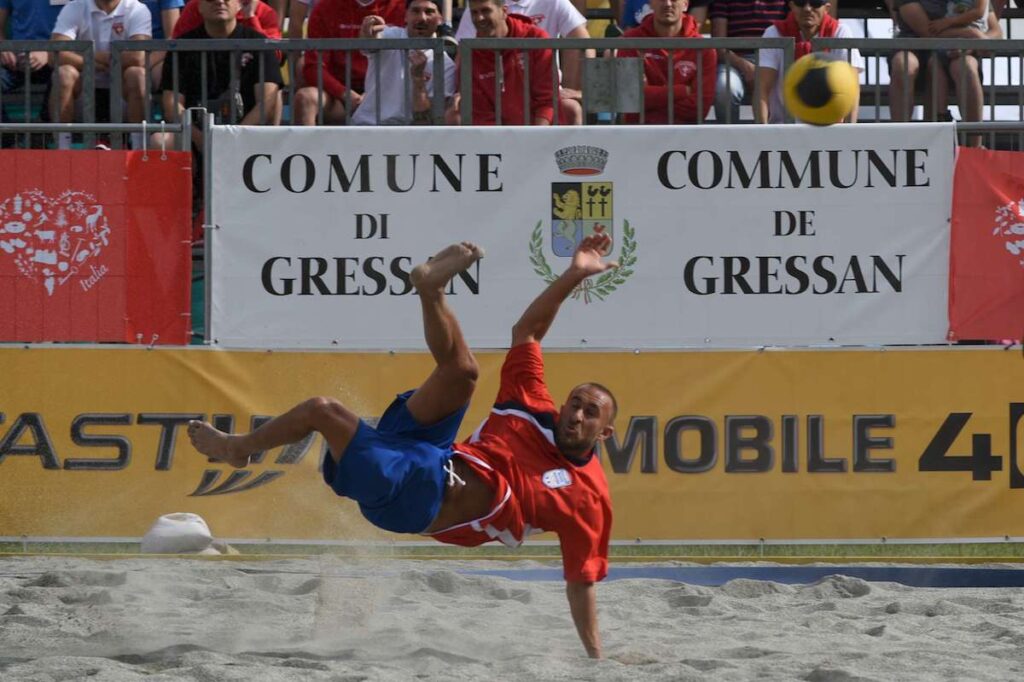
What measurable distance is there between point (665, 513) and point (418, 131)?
2.56 meters

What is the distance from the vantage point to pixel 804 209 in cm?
868

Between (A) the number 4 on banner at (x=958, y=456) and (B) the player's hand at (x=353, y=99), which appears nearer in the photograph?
(A) the number 4 on banner at (x=958, y=456)

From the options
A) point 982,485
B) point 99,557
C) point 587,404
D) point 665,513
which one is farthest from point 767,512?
point 99,557

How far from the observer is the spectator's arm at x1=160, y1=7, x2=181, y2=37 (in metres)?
10.8

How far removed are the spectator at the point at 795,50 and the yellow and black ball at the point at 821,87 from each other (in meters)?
0.45

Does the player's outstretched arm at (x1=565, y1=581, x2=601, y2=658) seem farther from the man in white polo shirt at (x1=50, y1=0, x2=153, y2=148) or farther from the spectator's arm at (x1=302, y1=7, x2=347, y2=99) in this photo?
the man in white polo shirt at (x1=50, y1=0, x2=153, y2=148)

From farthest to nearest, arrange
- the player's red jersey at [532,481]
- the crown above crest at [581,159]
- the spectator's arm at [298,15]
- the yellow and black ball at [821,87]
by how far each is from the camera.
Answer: the spectator's arm at [298,15], the crown above crest at [581,159], the yellow and black ball at [821,87], the player's red jersey at [532,481]

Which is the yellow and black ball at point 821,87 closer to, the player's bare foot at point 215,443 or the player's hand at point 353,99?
the player's hand at point 353,99

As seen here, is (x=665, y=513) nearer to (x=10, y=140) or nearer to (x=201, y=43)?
(x=201, y=43)

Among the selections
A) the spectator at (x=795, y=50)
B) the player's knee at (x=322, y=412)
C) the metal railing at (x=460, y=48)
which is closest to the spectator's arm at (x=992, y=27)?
the spectator at (x=795, y=50)

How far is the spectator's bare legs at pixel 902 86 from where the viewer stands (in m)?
9.12

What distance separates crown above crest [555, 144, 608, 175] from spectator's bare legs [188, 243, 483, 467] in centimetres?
288

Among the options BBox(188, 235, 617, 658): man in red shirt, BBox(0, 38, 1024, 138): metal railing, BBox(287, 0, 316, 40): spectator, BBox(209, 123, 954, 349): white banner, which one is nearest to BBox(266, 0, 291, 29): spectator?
BBox(287, 0, 316, 40): spectator

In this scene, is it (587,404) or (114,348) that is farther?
(114,348)
